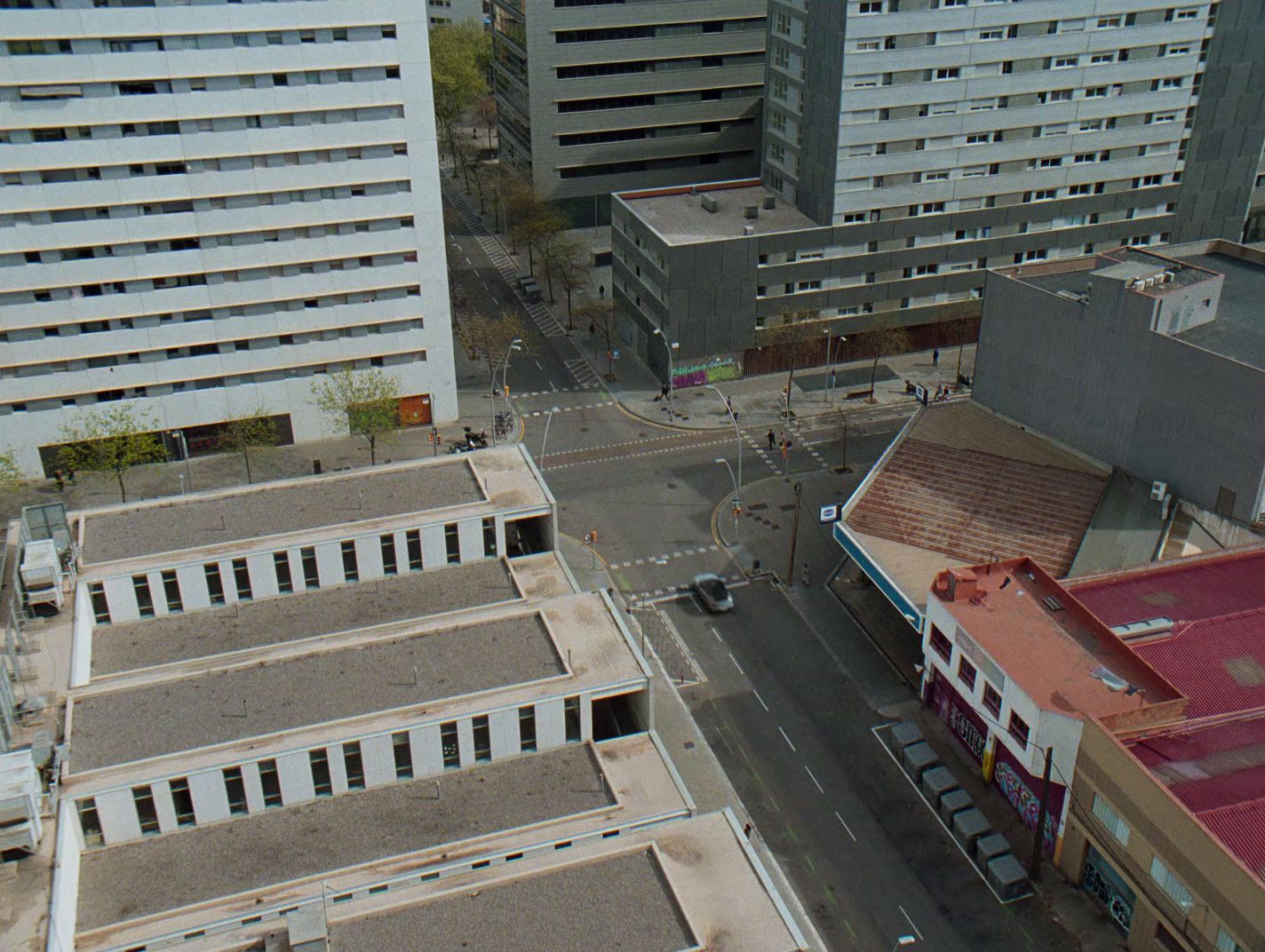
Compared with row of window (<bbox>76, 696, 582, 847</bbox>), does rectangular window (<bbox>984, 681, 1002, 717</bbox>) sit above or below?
below

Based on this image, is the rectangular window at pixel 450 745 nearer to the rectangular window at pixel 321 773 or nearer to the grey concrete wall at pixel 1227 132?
the rectangular window at pixel 321 773

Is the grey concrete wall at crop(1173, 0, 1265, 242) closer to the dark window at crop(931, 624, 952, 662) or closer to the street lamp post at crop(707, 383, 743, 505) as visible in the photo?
the street lamp post at crop(707, 383, 743, 505)

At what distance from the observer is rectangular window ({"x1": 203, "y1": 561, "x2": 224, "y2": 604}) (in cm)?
6488

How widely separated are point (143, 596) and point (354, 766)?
1822cm

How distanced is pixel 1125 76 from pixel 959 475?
4551 centimetres

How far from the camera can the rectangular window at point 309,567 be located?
6638 centimetres

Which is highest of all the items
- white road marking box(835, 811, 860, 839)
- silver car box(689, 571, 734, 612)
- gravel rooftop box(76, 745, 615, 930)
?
gravel rooftop box(76, 745, 615, 930)

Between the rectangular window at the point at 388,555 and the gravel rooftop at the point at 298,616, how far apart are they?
0.73 metres

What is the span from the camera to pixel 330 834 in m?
51.6

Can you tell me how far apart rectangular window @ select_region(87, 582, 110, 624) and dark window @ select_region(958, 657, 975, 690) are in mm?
44651

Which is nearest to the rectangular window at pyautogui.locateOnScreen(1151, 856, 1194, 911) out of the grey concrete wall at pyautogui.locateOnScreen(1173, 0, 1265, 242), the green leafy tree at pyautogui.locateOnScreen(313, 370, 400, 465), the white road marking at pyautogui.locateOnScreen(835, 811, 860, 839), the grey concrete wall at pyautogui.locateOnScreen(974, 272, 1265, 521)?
the white road marking at pyautogui.locateOnScreen(835, 811, 860, 839)

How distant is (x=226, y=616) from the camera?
6444cm

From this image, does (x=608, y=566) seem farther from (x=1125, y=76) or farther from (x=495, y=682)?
(x=1125, y=76)

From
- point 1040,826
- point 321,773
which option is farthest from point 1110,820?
point 321,773
